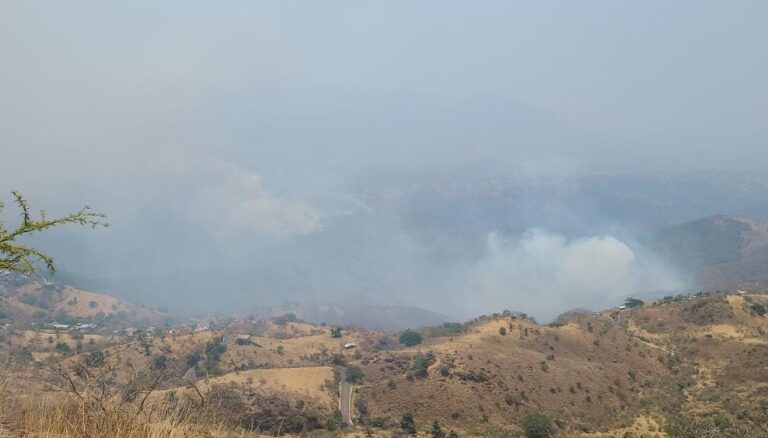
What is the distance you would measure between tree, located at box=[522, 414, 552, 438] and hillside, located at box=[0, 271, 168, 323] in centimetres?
14756

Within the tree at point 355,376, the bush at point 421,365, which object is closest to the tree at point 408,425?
the bush at point 421,365

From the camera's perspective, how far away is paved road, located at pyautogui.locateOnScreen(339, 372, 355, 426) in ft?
162

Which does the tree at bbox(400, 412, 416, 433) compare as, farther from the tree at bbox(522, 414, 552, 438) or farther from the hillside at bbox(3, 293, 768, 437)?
the tree at bbox(522, 414, 552, 438)

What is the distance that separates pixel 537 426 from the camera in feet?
148

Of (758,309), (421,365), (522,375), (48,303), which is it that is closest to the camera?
(421,365)

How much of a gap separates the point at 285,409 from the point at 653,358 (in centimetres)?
5115

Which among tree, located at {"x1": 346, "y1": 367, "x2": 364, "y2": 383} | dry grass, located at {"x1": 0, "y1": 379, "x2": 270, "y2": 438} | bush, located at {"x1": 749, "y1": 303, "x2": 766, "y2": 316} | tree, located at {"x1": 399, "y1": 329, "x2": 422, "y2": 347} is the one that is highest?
bush, located at {"x1": 749, "y1": 303, "x2": 766, "y2": 316}

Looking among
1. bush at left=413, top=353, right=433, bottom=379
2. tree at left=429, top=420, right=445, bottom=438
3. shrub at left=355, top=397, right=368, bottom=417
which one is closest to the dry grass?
tree at left=429, top=420, right=445, bottom=438

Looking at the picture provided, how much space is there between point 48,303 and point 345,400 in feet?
513

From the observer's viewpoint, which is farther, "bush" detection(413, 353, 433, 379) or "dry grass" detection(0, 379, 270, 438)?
"bush" detection(413, 353, 433, 379)

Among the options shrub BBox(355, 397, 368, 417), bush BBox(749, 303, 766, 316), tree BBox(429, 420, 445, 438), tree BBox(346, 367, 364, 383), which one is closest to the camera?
tree BBox(429, 420, 445, 438)

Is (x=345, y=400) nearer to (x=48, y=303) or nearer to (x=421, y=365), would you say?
(x=421, y=365)

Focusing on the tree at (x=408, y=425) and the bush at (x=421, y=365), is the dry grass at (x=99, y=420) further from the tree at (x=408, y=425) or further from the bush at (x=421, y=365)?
the bush at (x=421, y=365)

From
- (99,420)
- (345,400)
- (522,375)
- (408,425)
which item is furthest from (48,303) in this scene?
(99,420)
